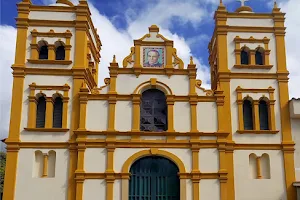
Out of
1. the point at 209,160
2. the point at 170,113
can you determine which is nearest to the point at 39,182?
the point at 170,113

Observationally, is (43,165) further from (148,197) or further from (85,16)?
(85,16)

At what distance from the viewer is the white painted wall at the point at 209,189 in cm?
2038

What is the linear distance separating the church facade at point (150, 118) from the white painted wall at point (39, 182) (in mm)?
46

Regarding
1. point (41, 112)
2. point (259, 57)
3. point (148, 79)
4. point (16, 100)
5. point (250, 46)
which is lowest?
point (41, 112)

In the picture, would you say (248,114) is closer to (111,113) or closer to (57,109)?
(111,113)

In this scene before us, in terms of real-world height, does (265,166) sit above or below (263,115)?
below

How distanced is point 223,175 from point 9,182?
32.5 ft

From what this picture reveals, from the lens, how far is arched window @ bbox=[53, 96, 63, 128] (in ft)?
71.3

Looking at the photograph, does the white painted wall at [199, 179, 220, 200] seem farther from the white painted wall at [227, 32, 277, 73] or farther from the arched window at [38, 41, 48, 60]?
the arched window at [38, 41, 48, 60]

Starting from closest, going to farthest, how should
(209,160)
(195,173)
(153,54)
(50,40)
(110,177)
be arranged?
(110,177)
(195,173)
(209,160)
(153,54)
(50,40)

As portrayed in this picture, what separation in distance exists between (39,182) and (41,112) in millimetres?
3506

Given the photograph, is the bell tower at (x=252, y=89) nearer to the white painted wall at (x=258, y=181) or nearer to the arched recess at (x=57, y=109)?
the white painted wall at (x=258, y=181)

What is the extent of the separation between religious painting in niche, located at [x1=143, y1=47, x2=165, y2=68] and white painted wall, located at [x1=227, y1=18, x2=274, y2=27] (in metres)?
4.14

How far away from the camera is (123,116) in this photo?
21.4 m
